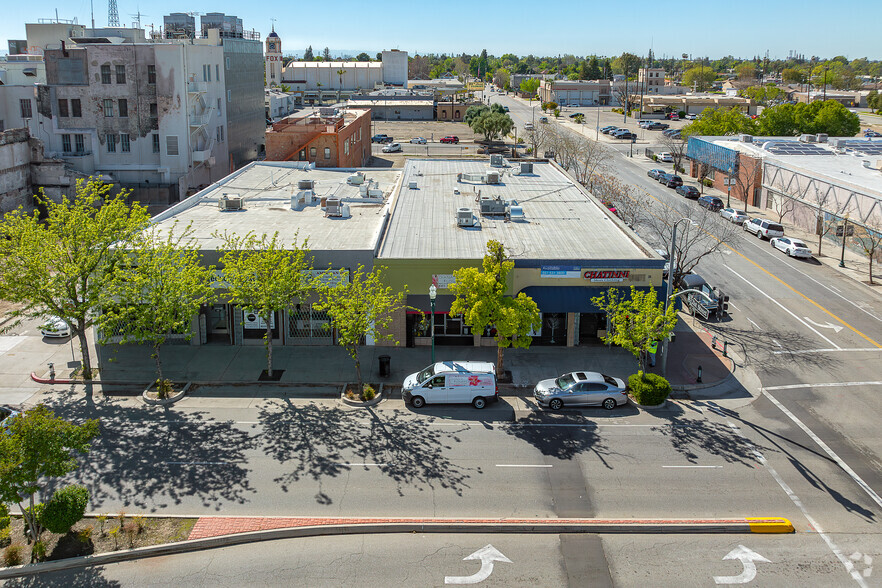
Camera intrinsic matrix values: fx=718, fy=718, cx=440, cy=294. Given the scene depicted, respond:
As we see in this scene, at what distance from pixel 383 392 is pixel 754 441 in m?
15.0

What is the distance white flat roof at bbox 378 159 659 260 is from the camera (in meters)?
36.1

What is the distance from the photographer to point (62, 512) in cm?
1986

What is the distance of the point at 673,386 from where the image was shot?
3203cm

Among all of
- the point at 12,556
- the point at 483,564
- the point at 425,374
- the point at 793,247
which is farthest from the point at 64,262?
the point at 793,247

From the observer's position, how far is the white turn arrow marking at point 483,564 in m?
19.1

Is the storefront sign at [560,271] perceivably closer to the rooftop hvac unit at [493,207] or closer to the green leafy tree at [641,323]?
the green leafy tree at [641,323]

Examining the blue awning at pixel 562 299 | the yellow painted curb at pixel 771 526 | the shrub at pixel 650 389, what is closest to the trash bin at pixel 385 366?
the blue awning at pixel 562 299

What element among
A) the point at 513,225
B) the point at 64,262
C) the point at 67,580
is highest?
the point at 513,225

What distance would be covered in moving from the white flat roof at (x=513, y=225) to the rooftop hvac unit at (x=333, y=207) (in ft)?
10.4

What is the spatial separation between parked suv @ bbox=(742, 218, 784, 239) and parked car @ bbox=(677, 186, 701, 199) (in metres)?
12.9

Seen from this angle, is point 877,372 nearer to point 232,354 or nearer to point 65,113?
point 232,354

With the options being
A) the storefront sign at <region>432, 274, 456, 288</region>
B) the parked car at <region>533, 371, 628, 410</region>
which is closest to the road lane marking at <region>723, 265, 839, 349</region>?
the parked car at <region>533, 371, 628, 410</region>

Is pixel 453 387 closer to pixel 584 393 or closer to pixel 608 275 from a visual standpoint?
pixel 584 393

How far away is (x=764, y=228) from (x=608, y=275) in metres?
29.4
